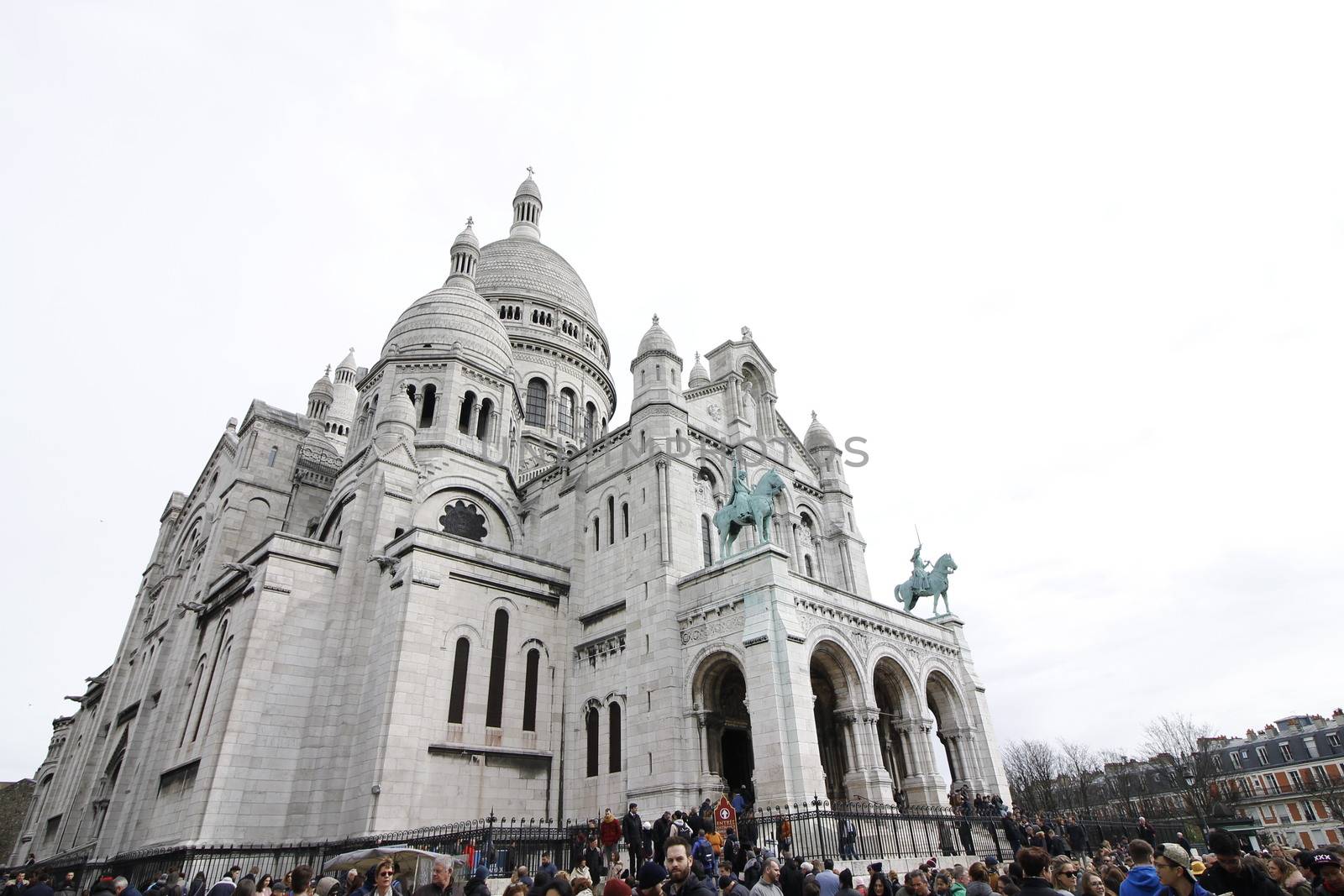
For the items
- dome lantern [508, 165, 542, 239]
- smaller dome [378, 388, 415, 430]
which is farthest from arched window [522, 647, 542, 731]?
dome lantern [508, 165, 542, 239]

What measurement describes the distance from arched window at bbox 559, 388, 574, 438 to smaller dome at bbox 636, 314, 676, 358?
14.9m

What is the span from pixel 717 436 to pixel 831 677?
37.3 feet

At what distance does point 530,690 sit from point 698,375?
15768 mm

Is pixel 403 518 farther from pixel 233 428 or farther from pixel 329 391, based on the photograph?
pixel 329 391

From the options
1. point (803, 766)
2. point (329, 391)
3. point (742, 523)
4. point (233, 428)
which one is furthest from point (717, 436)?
point (329, 391)

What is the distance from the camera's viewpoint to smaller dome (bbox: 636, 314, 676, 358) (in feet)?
105

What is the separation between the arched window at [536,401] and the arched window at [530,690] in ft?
64.5

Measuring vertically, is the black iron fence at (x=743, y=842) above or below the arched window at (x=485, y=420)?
below

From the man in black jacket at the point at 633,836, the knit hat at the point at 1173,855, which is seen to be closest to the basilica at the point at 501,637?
the man in black jacket at the point at 633,836

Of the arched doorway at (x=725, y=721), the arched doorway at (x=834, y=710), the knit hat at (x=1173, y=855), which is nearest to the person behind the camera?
the knit hat at (x=1173, y=855)

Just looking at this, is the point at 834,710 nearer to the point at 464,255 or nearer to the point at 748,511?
the point at 748,511

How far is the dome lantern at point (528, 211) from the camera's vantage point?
195ft

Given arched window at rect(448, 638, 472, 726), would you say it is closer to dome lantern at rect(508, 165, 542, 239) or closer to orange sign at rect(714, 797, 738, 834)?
orange sign at rect(714, 797, 738, 834)

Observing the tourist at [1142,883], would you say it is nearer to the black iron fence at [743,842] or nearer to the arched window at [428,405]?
the black iron fence at [743,842]
